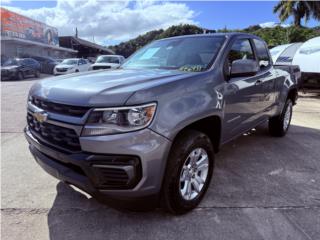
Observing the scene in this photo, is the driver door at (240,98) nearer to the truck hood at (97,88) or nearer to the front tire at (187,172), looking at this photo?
the front tire at (187,172)

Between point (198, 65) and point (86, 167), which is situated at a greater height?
point (198, 65)

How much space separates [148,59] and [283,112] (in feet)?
9.73

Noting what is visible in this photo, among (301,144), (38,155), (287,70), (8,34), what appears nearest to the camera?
(38,155)

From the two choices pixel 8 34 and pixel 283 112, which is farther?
pixel 8 34

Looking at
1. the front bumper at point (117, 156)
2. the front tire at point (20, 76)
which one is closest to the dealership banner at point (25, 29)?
the front tire at point (20, 76)

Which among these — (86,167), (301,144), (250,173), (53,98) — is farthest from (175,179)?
(301,144)

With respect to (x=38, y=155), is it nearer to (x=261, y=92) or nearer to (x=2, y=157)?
(x=2, y=157)

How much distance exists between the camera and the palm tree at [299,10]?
29547 mm

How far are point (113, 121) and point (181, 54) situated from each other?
5.93ft

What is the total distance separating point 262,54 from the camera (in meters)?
4.82

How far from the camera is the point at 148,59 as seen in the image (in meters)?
4.09

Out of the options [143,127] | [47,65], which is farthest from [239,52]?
[47,65]

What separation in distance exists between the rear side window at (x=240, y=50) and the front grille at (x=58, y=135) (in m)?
2.16

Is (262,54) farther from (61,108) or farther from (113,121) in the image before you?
(61,108)
